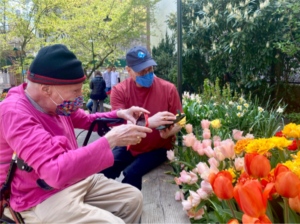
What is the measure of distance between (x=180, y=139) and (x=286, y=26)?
4.80m

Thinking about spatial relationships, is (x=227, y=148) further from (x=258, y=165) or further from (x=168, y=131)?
(x=168, y=131)

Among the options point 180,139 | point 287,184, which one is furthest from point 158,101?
point 287,184

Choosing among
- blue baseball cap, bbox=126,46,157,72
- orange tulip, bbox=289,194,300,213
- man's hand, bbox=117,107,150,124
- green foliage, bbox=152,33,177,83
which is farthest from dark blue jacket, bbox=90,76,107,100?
orange tulip, bbox=289,194,300,213

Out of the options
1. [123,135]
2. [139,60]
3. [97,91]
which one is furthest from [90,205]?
[97,91]

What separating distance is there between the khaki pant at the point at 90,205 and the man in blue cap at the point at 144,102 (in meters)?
0.66

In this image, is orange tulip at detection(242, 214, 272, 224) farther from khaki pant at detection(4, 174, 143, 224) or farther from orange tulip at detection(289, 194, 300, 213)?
khaki pant at detection(4, 174, 143, 224)

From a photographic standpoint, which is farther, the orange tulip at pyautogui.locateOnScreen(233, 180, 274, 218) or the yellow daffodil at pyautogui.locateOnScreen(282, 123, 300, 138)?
the yellow daffodil at pyautogui.locateOnScreen(282, 123, 300, 138)

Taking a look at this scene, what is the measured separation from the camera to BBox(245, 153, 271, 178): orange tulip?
79 centimetres

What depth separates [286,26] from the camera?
5.64 m

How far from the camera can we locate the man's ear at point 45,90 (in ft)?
4.24

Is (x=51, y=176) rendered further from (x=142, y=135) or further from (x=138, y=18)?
(x=138, y=18)

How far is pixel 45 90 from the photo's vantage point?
4.28ft

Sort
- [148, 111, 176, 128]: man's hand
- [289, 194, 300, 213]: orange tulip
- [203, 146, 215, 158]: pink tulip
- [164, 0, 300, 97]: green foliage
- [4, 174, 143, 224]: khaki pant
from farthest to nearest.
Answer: [164, 0, 300, 97]: green foliage
[148, 111, 176, 128]: man's hand
[203, 146, 215, 158]: pink tulip
[4, 174, 143, 224]: khaki pant
[289, 194, 300, 213]: orange tulip

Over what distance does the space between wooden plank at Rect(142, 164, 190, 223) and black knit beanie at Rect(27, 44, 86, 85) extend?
1004 mm
